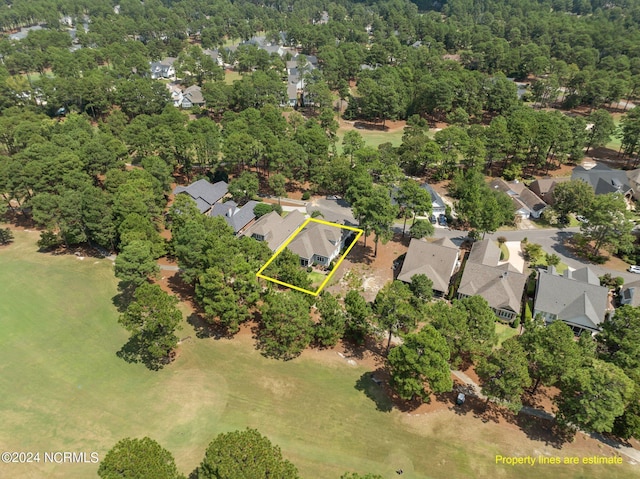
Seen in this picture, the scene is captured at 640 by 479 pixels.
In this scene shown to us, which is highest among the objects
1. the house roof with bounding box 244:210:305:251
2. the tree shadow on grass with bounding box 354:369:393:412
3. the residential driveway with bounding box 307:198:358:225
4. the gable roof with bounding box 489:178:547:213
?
the house roof with bounding box 244:210:305:251

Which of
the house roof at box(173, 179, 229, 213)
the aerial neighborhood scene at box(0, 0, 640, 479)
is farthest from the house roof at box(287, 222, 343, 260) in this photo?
the house roof at box(173, 179, 229, 213)

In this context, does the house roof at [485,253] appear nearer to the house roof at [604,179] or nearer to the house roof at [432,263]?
the house roof at [432,263]

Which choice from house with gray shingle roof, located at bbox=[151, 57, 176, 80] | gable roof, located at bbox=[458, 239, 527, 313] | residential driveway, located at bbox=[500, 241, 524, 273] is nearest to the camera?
gable roof, located at bbox=[458, 239, 527, 313]

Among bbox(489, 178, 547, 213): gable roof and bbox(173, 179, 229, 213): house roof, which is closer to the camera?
bbox(173, 179, 229, 213): house roof

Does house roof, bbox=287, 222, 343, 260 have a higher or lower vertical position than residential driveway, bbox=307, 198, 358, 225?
higher

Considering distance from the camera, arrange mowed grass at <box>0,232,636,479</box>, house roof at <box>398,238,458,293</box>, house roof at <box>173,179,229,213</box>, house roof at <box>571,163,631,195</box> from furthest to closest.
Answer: house roof at <box>571,163,631,195</box> → house roof at <box>173,179,229,213</box> → house roof at <box>398,238,458,293</box> → mowed grass at <box>0,232,636,479</box>

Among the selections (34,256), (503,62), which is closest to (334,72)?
(503,62)

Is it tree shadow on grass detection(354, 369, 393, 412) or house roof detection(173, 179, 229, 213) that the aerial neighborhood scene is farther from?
house roof detection(173, 179, 229, 213)
